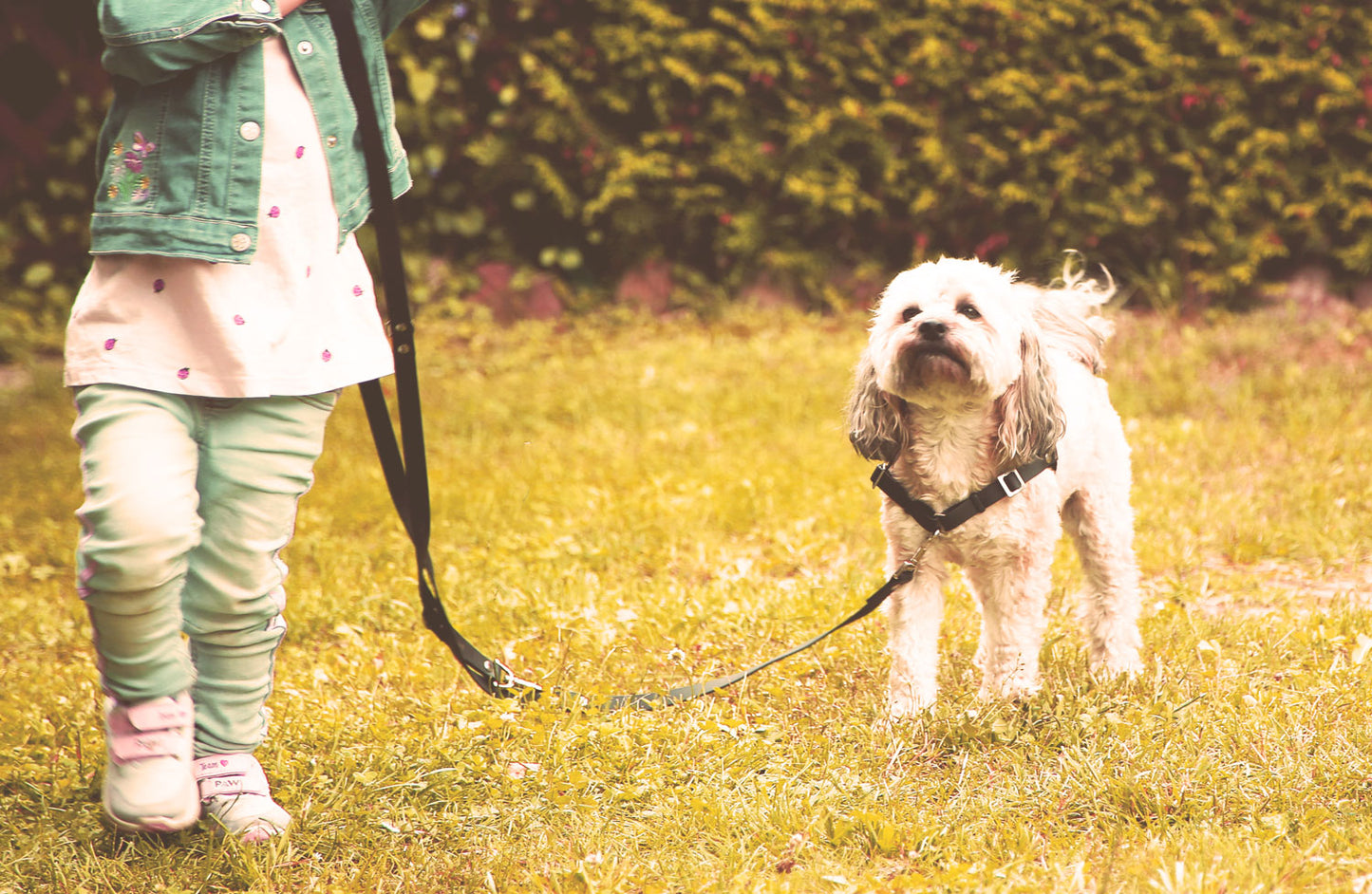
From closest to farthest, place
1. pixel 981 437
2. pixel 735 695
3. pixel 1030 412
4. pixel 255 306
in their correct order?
pixel 255 306 → pixel 1030 412 → pixel 981 437 → pixel 735 695

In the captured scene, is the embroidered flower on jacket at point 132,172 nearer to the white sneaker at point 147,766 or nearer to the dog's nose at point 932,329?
the white sneaker at point 147,766

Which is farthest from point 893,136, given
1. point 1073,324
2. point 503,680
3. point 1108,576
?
point 503,680

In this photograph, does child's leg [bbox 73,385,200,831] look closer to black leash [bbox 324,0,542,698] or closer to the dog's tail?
black leash [bbox 324,0,542,698]

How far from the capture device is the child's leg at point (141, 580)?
2.35 meters

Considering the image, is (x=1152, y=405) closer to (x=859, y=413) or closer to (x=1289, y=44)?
(x=1289, y=44)

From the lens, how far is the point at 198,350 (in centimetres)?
244

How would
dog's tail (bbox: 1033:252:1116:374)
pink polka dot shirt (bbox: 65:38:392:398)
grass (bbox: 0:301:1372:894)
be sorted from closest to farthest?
1. pink polka dot shirt (bbox: 65:38:392:398)
2. grass (bbox: 0:301:1372:894)
3. dog's tail (bbox: 1033:252:1116:374)

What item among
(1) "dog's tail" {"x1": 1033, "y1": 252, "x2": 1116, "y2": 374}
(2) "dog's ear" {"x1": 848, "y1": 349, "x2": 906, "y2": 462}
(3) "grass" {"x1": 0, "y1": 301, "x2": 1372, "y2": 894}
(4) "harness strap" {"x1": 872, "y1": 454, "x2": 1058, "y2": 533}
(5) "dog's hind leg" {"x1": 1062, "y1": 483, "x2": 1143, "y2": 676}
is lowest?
(3) "grass" {"x1": 0, "y1": 301, "x2": 1372, "y2": 894}

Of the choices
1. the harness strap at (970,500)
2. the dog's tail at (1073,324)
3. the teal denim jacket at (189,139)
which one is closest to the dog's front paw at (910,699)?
the harness strap at (970,500)

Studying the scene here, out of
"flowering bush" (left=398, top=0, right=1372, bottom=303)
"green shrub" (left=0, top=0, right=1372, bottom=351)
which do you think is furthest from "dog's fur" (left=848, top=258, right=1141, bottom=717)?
"green shrub" (left=0, top=0, right=1372, bottom=351)

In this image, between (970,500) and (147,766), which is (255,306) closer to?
(147,766)

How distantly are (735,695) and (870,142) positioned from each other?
A: 600 centimetres

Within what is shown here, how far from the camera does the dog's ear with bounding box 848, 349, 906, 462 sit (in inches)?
126

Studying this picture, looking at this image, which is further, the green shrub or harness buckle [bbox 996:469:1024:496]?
the green shrub
